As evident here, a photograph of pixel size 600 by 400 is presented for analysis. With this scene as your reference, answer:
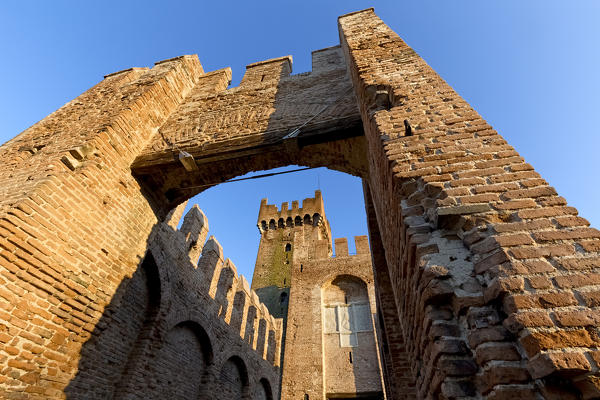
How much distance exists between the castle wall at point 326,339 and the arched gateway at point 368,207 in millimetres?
10876

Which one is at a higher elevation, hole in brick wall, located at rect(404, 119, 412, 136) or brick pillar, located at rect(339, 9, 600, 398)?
hole in brick wall, located at rect(404, 119, 412, 136)

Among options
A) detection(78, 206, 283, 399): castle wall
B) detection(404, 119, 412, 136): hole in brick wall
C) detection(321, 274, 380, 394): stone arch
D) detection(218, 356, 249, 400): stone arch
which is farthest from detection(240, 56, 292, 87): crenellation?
detection(321, 274, 380, 394): stone arch

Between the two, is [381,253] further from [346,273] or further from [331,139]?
[346,273]

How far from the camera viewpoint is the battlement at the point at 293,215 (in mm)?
26516

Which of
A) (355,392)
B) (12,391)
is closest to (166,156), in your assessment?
(12,391)

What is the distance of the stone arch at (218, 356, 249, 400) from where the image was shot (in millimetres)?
9039

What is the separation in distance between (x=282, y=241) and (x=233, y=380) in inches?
662

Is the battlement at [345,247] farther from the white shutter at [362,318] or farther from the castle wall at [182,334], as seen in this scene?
the castle wall at [182,334]

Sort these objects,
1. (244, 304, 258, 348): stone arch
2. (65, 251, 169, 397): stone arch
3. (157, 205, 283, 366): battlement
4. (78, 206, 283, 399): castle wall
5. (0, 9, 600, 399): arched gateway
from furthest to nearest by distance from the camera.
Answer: (244, 304, 258, 348): stone arch, (157, 205, 283, 366): battlement, (78, 206, 283, 399): castle wall, (65, 251, 169, 397): stone arch, (0, 9, 600, 399): arched gateway

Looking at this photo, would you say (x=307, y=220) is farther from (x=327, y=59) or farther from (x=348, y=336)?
(x=327, y=59)

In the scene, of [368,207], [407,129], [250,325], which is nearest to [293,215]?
[250,325]

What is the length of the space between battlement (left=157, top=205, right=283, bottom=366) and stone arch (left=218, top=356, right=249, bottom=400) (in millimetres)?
835

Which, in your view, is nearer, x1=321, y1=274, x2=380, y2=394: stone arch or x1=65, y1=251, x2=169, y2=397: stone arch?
x1=65, y1=251, x2=169, y2=397: stone arch

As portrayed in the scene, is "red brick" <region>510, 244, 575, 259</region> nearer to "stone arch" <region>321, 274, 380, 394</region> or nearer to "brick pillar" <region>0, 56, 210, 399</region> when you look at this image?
"brick pillar" <region>0, 56, 210, 399</region>
